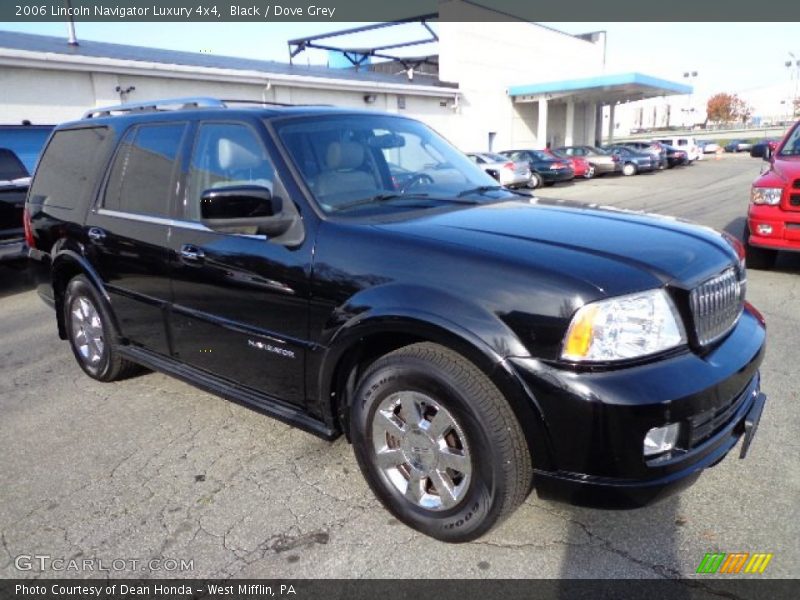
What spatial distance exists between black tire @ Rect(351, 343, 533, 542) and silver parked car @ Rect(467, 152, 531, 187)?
18092 mm

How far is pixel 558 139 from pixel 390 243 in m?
39.8

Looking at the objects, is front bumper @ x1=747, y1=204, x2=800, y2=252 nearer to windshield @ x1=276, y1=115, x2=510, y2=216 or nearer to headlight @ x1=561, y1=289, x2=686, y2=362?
windshield @ x1=276, y1=115, x2=510, y2=216

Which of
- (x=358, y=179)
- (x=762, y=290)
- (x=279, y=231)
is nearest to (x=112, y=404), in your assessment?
(x=279, y=231)

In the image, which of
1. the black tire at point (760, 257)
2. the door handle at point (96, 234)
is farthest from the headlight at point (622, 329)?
the black tire at point (760, 257)

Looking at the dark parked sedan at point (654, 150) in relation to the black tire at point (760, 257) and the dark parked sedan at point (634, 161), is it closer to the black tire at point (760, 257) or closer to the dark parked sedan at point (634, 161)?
the dark parked sedan at point (634, 161)

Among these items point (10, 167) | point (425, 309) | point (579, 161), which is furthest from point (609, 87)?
point (425, 309)

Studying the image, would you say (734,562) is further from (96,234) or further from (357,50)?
(357,50)

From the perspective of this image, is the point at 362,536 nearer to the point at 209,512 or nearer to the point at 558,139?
the point at 209,512

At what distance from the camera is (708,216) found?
477 inches

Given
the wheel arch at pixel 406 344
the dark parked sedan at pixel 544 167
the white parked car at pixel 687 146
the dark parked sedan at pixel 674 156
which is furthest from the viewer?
the white parked car at pixel 687 146

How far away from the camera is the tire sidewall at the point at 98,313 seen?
14.1ft

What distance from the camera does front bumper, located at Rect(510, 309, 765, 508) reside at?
2.13m

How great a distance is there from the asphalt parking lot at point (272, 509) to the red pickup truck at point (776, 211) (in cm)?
319

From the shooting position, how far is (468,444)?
241 cm
